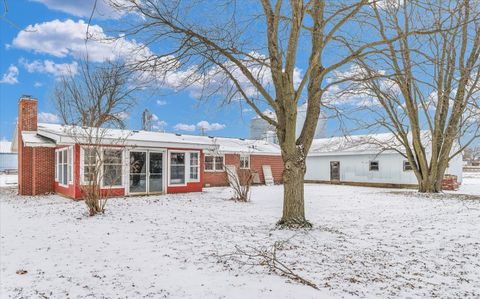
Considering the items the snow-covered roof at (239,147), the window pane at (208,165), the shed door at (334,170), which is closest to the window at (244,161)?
the snow-covered roof at (239,147)

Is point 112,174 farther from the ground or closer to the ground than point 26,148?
closer to the ground

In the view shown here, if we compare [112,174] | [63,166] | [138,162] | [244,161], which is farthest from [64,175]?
[244,161]

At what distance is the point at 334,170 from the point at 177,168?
45.7 feet

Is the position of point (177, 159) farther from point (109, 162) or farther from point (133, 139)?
point (109, 162)

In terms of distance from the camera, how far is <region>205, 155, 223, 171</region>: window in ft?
65.3

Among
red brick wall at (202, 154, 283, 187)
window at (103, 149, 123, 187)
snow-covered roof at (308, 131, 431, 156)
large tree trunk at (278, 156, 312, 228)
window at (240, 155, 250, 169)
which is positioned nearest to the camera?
large tree trunk at (278, 156, 312, 228)

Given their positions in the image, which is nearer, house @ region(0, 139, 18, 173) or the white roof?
the white roof

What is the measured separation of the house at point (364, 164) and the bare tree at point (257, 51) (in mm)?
12637

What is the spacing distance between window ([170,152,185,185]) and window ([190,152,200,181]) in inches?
19.3

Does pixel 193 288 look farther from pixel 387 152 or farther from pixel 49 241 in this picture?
pixel 387 152

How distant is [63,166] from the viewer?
13.9 meters

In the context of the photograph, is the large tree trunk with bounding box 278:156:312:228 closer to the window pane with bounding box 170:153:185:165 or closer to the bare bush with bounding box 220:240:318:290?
the bare bush with bounding box 220:240:318:290

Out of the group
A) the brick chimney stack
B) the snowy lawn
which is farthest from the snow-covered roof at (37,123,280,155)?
the snowy lawn

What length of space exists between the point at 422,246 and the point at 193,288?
4316 millimetres
